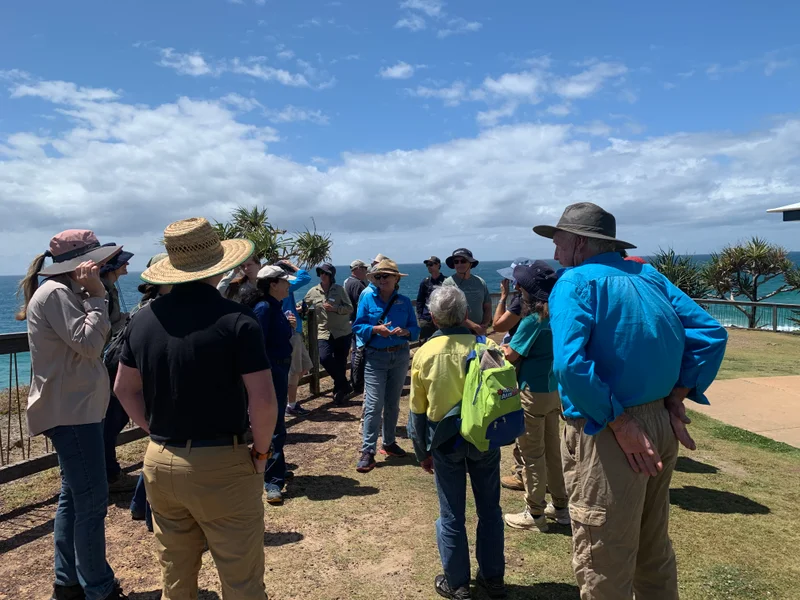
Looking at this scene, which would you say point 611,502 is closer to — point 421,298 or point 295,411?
point 295,411

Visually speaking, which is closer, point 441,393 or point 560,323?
point 560,323

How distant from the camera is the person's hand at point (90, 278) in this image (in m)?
3.06

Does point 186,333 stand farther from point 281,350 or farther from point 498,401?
point 281,350

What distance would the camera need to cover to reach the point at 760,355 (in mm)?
11148

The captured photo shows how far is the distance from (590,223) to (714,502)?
3.09 metres

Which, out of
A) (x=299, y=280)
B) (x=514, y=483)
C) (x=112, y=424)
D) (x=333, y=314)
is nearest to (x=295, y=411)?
(x=333, y=314)

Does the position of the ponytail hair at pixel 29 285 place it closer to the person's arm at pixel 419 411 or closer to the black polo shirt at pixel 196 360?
the black polo shirt at pixel 196 360

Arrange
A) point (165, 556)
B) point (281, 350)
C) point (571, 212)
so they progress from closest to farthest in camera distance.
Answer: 1. point (165, 556)
2. point (571, 212)
3. point (281, 350)

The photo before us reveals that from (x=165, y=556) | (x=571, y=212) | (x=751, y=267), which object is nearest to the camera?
(x=165, y=556)

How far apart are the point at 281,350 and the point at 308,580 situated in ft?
5.60

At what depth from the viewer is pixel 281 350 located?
15.1ft

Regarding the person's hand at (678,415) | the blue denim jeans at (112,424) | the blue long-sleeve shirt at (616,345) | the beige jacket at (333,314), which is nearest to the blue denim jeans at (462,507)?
the blue long-sleeve shirt at (616,345)

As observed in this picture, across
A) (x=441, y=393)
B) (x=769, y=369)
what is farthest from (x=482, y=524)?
(x=769, y=369)

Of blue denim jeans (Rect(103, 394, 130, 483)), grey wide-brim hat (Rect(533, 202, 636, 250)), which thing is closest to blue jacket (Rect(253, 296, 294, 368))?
blue denim jeans (Rect(103, 394, 130, 483))
